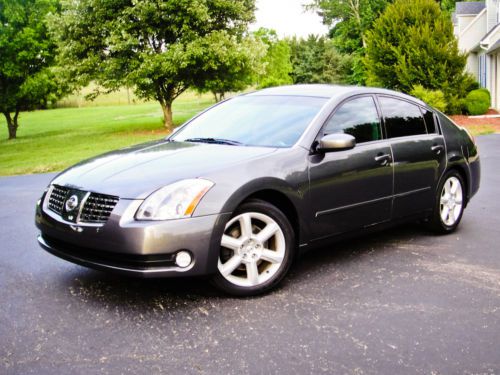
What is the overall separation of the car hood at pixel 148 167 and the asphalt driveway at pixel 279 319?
2.76 ft

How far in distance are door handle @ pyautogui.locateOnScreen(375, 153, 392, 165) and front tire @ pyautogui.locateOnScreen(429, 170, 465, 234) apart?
97 centimetres

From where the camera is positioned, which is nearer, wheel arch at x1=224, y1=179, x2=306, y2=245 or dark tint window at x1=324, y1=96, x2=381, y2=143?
wheel arch at x1=224, y1=179, x2=306, y2=245

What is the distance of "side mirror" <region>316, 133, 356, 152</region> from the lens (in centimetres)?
464

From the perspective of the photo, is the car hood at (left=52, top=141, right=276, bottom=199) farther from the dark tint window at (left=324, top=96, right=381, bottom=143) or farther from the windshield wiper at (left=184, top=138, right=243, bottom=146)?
the dark tint window at (left=324, top=96, right=381, bottom=143)

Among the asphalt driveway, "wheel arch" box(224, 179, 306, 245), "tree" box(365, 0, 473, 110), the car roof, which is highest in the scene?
"tree" box(365, 0, 473, 110)

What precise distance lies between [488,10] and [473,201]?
29577 mm

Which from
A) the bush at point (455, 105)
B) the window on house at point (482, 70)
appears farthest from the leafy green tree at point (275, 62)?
the bush at point (455, 105)

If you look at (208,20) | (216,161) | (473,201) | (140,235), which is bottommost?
(473,201)

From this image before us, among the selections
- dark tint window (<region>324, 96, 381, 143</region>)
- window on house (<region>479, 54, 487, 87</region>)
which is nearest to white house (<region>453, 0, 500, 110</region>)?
window on house (<region>479, 54, 487, 87</region>)

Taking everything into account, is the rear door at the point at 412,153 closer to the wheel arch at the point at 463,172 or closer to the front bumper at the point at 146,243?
the wheel arch at the point at 463,172

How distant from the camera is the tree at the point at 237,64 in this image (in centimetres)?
2669

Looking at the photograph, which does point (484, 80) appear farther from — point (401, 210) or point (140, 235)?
point (140, 235)

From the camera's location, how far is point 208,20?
87.4 ft

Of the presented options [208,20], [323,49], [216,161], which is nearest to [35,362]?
[216,161]
